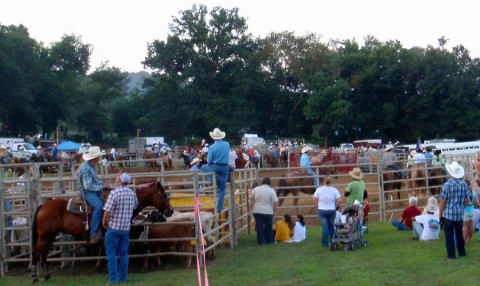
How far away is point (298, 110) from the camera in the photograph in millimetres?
75562

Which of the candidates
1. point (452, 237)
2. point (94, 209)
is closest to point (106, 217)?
point (94, 209)

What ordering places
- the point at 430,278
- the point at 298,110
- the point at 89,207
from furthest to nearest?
the point at 298,110 < the point at 89,207 < the point at 430,278

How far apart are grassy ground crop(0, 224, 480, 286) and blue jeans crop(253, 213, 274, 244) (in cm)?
73

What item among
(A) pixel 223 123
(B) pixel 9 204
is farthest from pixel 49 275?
(A) pixel 223 123

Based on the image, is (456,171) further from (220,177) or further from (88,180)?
(88,180)

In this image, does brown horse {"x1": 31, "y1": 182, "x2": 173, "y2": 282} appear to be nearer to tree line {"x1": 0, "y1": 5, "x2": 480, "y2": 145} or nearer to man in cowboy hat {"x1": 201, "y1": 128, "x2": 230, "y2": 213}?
man in cowboy hat {"x1": 201, "y1": 128, "x2": 230, "y2": 213}

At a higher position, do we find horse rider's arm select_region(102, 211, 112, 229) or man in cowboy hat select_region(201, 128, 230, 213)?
man in cowboy hat select_region(201, 128, 230, 213)

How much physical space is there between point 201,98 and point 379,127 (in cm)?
1806

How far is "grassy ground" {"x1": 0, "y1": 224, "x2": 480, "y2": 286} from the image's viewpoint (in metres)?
11.1

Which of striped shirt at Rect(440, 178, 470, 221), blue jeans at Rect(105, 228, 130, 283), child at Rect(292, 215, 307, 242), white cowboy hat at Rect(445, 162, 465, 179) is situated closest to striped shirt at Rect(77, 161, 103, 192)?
blue jeans at Rect(105, 228, 130, 283)

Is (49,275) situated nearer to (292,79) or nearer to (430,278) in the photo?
(430,278)

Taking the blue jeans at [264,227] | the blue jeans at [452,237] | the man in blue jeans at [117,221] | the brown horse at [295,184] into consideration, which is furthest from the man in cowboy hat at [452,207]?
the brown horse at [295,184]

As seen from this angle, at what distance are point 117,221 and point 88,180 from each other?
915mm

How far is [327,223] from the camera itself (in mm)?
15305
